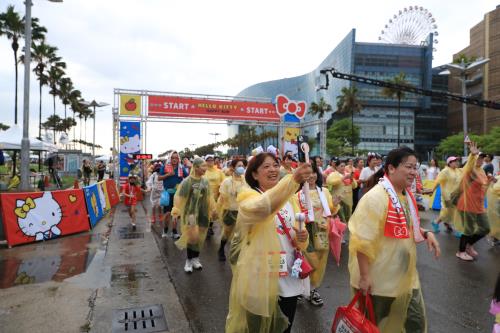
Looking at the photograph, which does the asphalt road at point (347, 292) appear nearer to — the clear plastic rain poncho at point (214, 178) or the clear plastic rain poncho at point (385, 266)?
the clear plastic rain poncho at point (385, 266)

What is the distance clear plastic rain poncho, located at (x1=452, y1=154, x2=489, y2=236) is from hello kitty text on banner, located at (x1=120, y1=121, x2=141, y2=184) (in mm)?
13235

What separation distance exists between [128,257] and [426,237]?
5.54 meters

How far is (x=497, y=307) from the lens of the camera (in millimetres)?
2379

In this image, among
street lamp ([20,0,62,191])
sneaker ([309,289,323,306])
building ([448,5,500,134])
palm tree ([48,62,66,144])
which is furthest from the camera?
building ([448,5,500,134])

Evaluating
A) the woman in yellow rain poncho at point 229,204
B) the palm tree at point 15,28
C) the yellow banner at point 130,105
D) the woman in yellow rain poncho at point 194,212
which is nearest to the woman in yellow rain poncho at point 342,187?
the woman in yellow rain poncho at point 229,204

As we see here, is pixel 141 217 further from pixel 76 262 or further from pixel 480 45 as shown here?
pixel 480 45

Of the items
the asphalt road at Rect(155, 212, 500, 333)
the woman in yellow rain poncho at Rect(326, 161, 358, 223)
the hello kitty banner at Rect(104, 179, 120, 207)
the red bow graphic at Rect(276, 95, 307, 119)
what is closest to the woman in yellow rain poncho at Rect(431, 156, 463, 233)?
the asphalt road at Rect(155, 212, 500, 333)

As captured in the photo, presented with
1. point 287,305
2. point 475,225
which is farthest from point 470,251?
point 287,305

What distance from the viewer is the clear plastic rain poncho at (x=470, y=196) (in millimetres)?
6496

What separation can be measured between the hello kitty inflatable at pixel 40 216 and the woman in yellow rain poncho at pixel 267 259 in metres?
6.87

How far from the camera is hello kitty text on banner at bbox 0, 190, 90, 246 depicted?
7602 mm

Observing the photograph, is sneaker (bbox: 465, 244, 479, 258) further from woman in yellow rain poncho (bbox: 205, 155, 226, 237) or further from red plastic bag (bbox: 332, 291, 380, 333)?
red plastic bag (bbox: 332, 291, 380, 333)

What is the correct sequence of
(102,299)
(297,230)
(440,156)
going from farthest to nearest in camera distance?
1. (440,156)
2. (102,299)
3. (297,230)

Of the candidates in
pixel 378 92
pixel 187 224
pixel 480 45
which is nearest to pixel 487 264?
pixel 187 224
